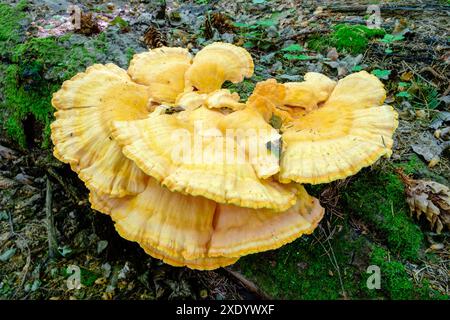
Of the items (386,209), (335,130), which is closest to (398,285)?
(386,209)

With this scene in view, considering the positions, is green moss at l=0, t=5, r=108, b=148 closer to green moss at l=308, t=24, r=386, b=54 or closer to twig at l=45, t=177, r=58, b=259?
twig at l=45, t=177, r=58, b=259

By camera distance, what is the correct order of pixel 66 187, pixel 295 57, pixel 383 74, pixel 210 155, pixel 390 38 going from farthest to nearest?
pixel 390 38
pixel 295 57
pixel 383 74
pixel 66 187
pixel 210 155

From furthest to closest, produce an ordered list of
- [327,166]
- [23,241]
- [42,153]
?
[42,153] < [23,241] < [327,166]

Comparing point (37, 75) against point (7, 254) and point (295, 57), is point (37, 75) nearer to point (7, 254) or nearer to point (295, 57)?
point (7, 254)

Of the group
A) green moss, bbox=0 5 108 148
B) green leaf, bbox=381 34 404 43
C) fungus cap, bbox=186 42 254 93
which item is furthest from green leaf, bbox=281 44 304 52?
green moss, bbox=0 5 108 148

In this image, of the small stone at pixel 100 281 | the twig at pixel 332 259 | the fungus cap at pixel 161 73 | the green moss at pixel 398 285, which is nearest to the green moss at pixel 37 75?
the fungus cap at pixel 161 73
